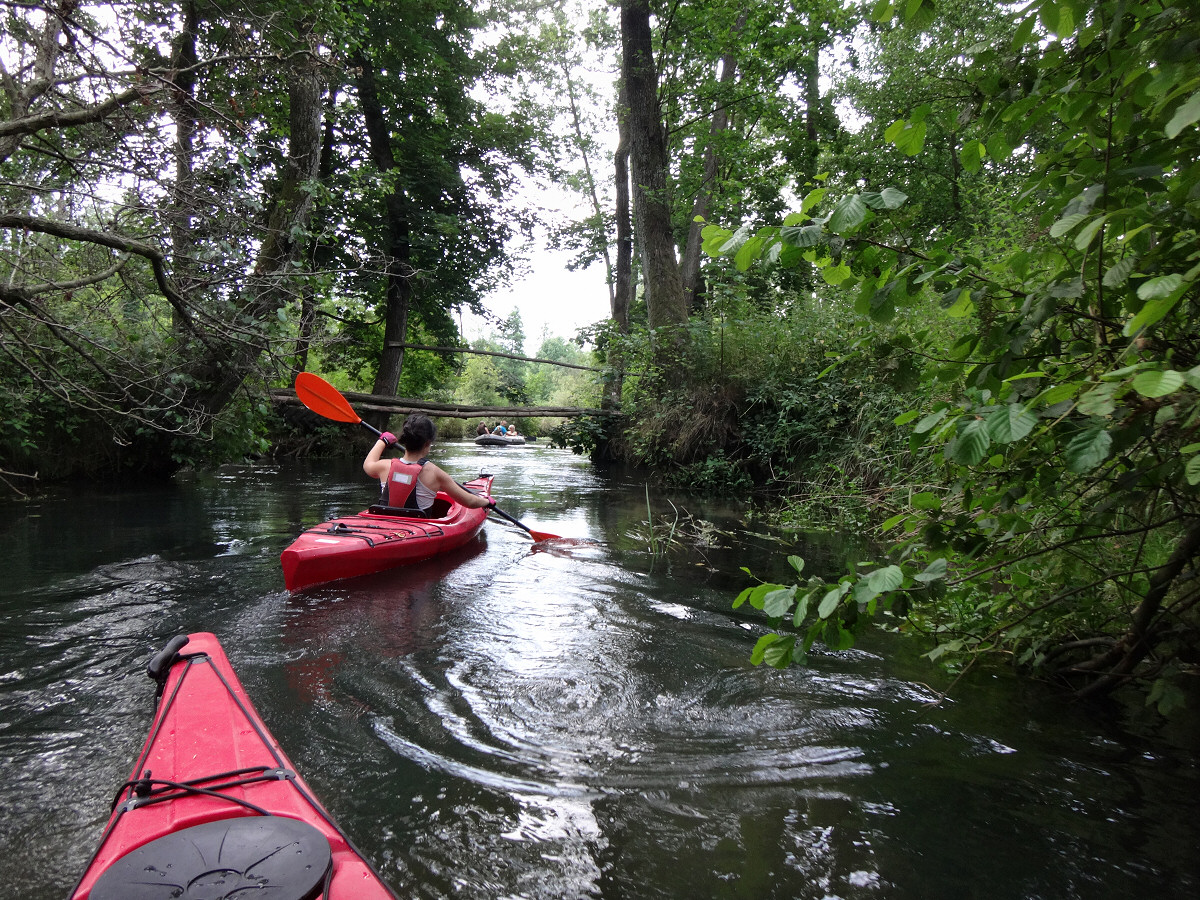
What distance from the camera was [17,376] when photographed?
303 inches

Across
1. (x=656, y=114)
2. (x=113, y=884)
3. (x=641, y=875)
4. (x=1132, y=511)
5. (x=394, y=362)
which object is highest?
(x=656, y=114)

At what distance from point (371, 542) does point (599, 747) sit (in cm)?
316

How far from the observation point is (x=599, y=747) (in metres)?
2.96

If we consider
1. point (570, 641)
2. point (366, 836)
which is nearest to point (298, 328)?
point (570, 641)

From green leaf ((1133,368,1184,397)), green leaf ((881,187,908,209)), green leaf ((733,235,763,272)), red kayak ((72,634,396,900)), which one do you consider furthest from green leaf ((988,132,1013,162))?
red kayak ((72,634,396,900))

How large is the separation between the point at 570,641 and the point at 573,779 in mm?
1565

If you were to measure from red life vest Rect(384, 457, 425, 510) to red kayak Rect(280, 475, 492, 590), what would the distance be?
19 cm

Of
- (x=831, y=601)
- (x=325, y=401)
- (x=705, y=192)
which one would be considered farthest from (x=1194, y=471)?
(x=705, y=192)

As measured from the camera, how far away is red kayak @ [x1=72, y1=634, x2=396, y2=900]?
1561mm

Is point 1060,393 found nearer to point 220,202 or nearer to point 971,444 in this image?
point 971,444

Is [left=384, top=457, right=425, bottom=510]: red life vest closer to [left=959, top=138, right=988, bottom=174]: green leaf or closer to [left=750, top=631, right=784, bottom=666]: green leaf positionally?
[left=750, top=631, right=784, bottom=666]: green leaf

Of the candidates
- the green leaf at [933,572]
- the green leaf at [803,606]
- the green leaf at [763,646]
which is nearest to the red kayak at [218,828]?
the green leaf at [763,646]

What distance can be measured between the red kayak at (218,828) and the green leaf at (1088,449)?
1.90 metres

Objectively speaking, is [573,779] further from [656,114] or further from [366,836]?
[656,114]
